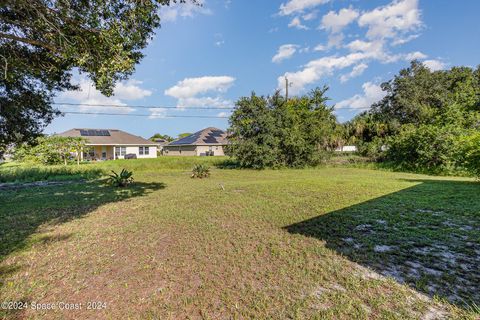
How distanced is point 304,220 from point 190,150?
29.1 metres

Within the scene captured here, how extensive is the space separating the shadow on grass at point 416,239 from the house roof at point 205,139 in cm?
2801

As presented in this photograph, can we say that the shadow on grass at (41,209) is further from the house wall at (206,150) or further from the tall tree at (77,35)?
the house wall at (206,150)

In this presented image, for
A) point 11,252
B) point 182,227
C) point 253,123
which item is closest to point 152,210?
point 182,227

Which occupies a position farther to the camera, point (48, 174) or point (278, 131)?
point (278, 131)

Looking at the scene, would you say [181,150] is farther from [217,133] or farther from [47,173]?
[47,173]

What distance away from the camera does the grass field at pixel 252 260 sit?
2314mm

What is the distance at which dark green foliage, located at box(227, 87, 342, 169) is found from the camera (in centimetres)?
1817

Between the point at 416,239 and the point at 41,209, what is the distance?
8.73 meters

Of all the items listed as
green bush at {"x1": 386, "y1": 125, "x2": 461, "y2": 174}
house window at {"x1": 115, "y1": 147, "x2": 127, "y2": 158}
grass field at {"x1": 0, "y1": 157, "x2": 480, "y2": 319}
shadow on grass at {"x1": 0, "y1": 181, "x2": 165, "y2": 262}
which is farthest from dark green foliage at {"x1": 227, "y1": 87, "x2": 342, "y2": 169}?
house window at {"x1": 115, "y1": 147, "x2": 127, "y2": 158}

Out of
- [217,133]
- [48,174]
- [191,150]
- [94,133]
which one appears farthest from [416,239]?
[217,133]

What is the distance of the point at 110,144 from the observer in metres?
29.0

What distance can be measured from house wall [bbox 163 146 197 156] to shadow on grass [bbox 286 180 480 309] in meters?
28.0

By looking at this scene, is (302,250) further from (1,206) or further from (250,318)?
(1,206)

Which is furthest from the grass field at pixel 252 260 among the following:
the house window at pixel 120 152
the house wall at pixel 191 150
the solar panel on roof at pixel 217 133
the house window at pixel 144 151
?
the solar panel on roof at pixel 217 133
